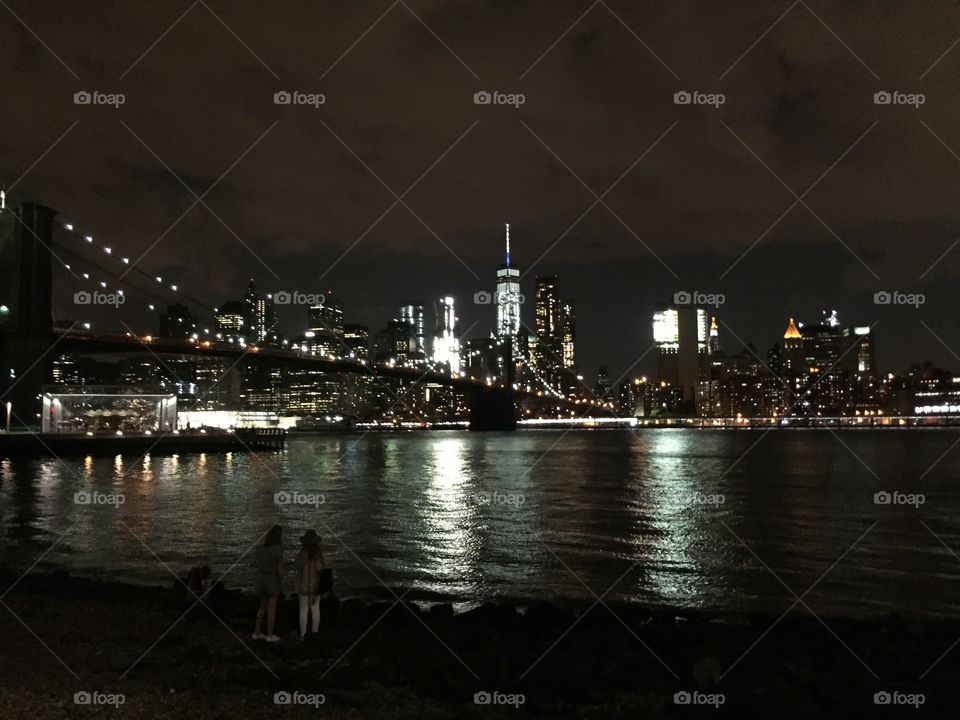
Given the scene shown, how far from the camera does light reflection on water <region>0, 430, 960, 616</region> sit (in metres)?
13.0

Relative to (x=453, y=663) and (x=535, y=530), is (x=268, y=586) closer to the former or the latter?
(x=453, y=663)

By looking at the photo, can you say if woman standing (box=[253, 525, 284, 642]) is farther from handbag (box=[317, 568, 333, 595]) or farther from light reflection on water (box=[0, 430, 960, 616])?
light reflection on water (box=[0, 430, 960, 616])

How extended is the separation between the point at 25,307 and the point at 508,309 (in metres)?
79.7

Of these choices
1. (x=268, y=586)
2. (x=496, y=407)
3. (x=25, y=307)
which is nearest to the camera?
(x=268, y=586)

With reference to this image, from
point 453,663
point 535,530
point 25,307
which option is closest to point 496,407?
point 25,307

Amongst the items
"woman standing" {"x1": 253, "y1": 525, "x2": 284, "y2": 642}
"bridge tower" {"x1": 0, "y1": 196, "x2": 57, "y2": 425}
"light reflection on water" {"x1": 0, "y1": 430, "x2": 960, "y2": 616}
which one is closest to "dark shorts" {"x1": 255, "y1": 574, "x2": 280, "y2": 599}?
"woman standing" {"x1": 253, "y1": 525, "x2": 284, "y2": 642}

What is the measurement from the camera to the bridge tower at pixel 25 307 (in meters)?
50.2

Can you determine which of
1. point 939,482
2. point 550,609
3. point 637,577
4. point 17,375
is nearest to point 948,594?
point 637,577

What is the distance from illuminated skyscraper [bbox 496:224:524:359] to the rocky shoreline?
229ft

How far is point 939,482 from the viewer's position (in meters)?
33.5

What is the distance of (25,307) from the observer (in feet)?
167

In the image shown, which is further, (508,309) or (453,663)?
(508,309)

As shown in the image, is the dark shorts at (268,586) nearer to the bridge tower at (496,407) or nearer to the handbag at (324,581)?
the handbag at (324,581)

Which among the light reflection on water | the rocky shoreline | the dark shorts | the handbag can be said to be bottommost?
the light reflection on water
